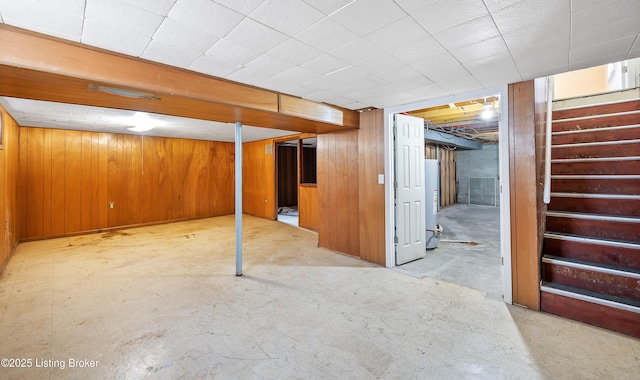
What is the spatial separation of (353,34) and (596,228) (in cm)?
297

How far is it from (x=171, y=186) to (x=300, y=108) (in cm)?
510

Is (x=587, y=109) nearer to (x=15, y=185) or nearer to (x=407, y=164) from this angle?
(x=407, y=164)

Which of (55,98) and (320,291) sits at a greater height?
(55,98)

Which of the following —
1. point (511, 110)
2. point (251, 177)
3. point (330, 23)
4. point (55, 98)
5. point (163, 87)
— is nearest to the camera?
point (330, 23)

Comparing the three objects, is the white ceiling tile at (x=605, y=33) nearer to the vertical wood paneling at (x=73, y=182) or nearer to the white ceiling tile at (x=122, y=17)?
the white ceiling tile at (x=122, y=17)

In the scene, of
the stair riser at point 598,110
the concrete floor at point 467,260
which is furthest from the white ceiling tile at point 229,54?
the stair riser at point 598,110

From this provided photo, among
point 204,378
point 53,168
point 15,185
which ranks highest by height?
point 53,168

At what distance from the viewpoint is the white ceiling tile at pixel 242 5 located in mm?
1404

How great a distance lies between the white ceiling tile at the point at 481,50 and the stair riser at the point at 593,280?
2.04 m

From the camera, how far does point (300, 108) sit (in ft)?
10.4

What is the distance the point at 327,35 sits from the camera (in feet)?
5.75

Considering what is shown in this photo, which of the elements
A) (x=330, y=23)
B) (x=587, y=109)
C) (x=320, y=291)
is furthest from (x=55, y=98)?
(x=587, y=109)

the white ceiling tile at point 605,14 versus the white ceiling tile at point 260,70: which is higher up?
the white ceiling tile at point 260,70

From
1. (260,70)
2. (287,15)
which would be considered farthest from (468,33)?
(260,70)
